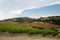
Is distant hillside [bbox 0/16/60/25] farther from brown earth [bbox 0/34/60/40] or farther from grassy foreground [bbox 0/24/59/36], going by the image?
brown earth [bbox 0/34/60/40]

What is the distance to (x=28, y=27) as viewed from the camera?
702 cm

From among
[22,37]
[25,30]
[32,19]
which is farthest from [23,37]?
[32,19]

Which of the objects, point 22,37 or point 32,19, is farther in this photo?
point 32,19

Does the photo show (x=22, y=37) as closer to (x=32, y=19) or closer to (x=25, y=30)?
(x=25, y=30)

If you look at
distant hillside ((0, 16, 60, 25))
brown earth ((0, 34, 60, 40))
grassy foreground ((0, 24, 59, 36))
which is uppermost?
distant hillside ((0, 16, 60, 25))

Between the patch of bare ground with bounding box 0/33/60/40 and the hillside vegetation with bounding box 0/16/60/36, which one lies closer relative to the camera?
the patch of bare ground with bounding box 0/33/60/40

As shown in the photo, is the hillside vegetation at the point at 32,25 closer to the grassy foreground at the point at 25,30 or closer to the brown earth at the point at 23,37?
the grassy foreground at the point at 25,30

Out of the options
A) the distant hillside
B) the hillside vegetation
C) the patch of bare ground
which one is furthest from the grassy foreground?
the distant hillside

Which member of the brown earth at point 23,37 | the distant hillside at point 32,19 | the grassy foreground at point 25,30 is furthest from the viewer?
the distant hillside at point 32,19

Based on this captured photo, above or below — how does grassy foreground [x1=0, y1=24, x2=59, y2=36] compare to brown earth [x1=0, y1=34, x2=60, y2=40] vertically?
above

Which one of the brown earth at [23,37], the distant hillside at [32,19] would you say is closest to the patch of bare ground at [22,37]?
the brown earth at [23,37]

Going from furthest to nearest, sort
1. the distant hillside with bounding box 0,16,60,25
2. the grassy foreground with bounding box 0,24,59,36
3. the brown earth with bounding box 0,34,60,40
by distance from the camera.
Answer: the distant hillside with bounding box 0,16,60,25, the grassy foreground with bounding box 0,24,59,36, the brown earth with bounding box 0,34,60,40

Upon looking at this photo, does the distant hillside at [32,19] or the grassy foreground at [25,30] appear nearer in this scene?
the grassy foreground at [25,30]

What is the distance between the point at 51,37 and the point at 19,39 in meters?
1.35
